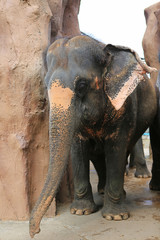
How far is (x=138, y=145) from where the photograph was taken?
4.50m

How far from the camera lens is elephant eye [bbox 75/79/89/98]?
7.00 ft

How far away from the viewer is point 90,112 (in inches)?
86.9

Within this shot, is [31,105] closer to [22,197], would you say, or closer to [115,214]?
[22,197]

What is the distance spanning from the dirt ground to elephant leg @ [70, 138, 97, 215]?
0.29 feet

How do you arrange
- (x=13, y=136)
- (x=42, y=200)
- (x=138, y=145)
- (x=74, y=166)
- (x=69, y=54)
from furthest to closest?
(x=138, y=145)
(x=74, y=166)
(x=13, y=136)
(x=69, y=54)
(x=42, y=200)

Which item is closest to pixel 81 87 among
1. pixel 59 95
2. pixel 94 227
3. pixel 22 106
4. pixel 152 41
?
pixel 59 95

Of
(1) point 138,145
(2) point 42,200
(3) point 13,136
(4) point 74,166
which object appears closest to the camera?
(2) point 42,200

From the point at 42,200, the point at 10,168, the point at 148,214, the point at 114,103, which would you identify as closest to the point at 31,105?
the point at 10,168

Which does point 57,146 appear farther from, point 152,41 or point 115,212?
point 152,41

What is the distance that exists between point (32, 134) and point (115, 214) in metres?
0.88

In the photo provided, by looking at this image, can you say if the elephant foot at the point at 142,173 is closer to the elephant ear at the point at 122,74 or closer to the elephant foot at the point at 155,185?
the elephant foot at the point at 155,185

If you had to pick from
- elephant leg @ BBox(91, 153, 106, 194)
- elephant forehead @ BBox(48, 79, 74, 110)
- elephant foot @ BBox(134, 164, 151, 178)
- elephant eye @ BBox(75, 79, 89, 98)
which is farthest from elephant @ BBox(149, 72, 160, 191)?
elephant forehead @ BBox(48, 79, 74, 110)

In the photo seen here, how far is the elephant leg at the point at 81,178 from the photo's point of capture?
2.70 meters

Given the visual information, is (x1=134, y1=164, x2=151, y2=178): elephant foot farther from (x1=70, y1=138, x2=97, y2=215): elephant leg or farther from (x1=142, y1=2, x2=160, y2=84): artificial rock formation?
(x1=70, y1=138, x2=97, y2=215): elephant leg
